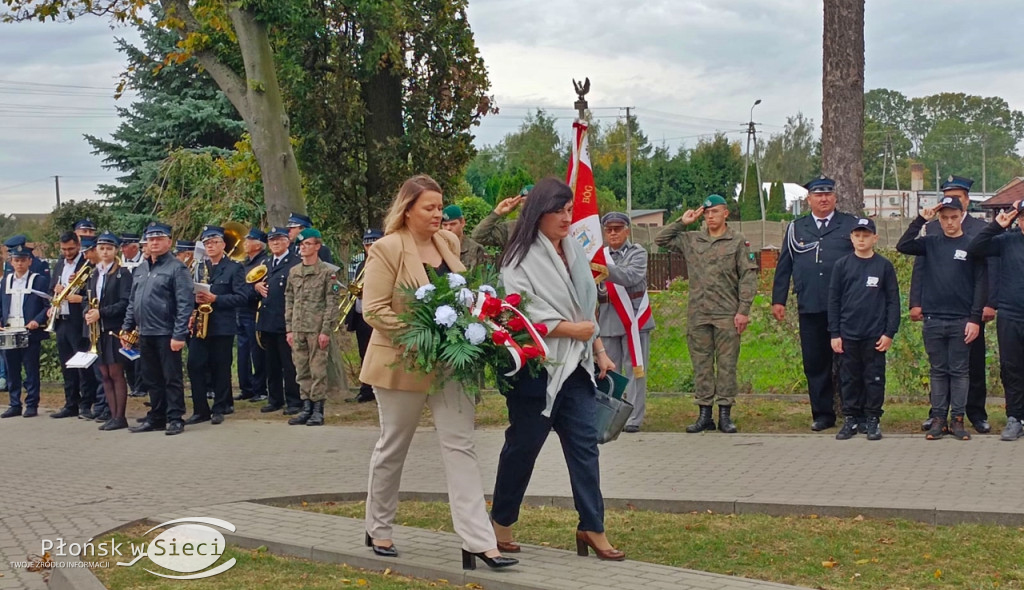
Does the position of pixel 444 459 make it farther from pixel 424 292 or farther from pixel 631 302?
pixel 631 302

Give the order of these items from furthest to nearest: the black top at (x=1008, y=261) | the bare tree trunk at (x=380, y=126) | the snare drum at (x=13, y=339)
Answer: the bare tree trunk at (x=380, y=126) < the snare drum at (x=13, y=339) < the black top at (x=1008, y=261)

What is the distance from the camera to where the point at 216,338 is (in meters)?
14.0

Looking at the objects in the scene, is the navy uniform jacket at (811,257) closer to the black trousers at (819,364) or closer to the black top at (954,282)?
the black trousers at (819,364)

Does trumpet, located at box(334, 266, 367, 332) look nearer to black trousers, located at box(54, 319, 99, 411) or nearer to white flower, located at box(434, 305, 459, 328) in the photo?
black trousers, located at box(54, 319, 99, 411)

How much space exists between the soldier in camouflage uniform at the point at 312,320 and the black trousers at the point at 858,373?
217 inches

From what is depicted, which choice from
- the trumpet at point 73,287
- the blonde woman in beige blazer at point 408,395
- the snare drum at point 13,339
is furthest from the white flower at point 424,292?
the snare drum at point 13,339

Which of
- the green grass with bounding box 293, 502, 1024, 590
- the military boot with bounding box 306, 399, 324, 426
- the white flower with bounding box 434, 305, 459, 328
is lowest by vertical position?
the military boot with bounding box 306, 399, 324, 426

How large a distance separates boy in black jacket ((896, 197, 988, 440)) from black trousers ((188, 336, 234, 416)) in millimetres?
7935

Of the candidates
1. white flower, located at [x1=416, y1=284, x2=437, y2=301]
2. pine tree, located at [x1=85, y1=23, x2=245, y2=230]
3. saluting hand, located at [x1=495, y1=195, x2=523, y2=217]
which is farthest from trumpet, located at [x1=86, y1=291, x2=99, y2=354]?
pine tree, located at [x1=85, y1=23, x2=245, y2=230]

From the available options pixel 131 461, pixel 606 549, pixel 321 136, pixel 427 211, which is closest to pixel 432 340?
pixel 427 211

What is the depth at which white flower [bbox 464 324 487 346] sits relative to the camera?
6219mm

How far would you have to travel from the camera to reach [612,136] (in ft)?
319

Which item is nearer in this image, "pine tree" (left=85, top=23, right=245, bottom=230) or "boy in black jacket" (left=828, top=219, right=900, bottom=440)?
"boy in black jacket" (left=828, top=219, right=900, bottom=440)

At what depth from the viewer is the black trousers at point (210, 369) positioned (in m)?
13.8
